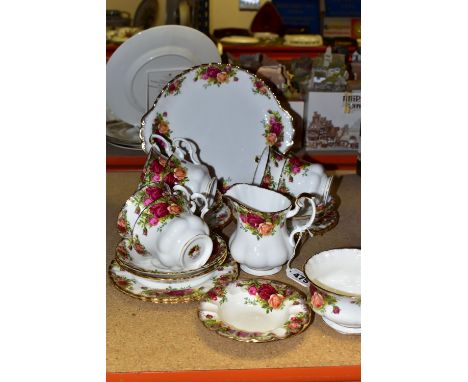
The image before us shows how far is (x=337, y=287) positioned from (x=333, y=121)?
2.62ft

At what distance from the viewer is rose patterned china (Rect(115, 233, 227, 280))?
1.10 m

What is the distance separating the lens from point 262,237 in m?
1.16

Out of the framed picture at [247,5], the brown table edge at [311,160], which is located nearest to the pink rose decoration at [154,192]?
the brown table edge at [311,160]

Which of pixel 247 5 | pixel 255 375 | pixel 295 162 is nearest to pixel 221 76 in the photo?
pixel 295 162

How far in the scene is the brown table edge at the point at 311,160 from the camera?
175 centimetres

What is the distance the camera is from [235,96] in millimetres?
1479

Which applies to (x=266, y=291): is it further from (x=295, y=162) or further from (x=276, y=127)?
(x=276, y=127)

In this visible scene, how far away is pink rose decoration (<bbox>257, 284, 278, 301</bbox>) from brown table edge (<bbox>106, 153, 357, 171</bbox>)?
74cm

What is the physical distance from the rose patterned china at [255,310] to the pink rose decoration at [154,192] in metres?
0.18

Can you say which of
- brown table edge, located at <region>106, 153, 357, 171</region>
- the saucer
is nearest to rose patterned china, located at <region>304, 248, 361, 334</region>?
the saucer

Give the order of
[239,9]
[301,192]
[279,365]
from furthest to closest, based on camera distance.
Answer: [239,9] → [301,192] → [279,365]
